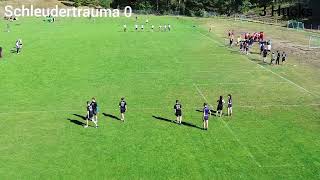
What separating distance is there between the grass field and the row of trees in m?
65.9

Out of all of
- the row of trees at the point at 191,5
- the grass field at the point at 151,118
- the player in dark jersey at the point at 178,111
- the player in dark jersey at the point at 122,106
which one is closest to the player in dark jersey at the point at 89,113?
the grass field at the point at 151,118

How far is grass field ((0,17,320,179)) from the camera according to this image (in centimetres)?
2348

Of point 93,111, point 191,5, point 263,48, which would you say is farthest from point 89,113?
point 191,5

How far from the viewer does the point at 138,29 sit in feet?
283

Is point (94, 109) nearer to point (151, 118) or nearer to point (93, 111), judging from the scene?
point (93, 111)

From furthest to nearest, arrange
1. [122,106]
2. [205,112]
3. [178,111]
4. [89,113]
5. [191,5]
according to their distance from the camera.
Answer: [191,5] → [122,106] → [178,111] → [89,113] → [205,112]

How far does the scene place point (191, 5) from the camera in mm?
126562

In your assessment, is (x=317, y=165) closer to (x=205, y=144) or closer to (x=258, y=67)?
(x=205, y=144)

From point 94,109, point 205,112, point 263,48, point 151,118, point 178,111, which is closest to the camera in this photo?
point 205,112

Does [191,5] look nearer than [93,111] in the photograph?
No

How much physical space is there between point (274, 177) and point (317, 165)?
2.87 metres

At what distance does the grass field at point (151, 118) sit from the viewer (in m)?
23.5

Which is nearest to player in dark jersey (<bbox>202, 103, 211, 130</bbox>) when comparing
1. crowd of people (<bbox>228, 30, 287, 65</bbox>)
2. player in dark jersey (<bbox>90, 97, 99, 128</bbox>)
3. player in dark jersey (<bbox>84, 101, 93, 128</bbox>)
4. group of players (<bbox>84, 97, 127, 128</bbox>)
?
group of players (<bbox>84, 97, 127, 128</bbox>)

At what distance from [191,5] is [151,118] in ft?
323
